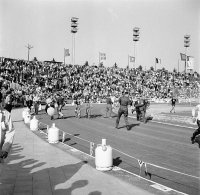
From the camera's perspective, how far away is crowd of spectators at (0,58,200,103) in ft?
148

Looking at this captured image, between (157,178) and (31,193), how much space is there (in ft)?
10.4

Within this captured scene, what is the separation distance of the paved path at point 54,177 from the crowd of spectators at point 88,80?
2348 cm

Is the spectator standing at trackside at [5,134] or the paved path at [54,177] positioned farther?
the paved path at [54,177]

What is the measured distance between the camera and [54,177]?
7672 millimetres

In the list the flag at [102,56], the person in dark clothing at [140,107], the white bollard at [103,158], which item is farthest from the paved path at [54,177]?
the flag at [102,56]

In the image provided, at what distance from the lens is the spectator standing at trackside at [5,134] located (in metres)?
5.51

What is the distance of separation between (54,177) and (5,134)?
8.00 feet

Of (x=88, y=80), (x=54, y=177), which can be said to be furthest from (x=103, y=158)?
(x=88, y=80)

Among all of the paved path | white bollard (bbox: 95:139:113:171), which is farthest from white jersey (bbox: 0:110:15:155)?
white bollard (bbox: 95:139:113:171)

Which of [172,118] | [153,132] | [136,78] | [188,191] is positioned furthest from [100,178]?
[136,78]

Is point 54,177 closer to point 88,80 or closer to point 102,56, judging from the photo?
point 88,80

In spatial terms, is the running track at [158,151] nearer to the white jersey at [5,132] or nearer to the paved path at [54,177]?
the paved path at [54,177]

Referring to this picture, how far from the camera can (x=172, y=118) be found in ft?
73.8

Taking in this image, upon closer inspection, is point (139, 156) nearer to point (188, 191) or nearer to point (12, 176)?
point (188, 191)
